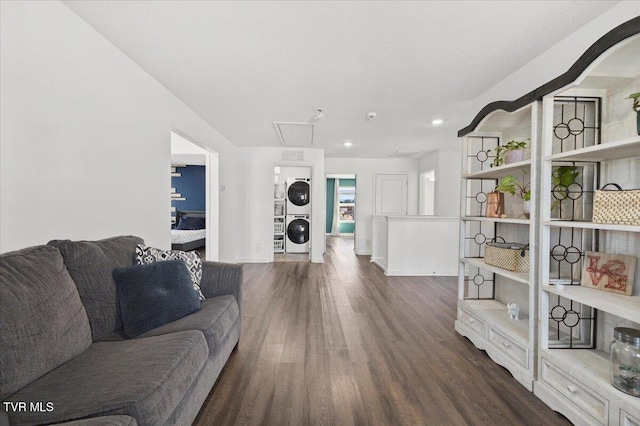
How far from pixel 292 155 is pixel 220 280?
4220mm

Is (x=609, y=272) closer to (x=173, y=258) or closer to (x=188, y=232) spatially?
(x=173, y=258)

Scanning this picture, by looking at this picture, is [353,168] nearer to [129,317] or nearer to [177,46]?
[177,46]

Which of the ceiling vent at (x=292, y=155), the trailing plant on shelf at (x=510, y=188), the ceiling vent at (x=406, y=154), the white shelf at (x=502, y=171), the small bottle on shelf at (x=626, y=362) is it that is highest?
the ceiling vent at (x=406, y=154)

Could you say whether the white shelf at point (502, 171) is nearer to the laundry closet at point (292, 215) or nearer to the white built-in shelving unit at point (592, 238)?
the white built-in shelving unit at point (592, 238)

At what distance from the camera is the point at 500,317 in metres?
2.38

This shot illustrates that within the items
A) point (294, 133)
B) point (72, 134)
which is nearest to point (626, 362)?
point (72, 134)

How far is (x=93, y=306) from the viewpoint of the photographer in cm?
160

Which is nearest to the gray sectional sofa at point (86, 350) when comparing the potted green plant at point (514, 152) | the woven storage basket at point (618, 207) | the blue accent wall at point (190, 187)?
the woven storage basket at point (618, 207)

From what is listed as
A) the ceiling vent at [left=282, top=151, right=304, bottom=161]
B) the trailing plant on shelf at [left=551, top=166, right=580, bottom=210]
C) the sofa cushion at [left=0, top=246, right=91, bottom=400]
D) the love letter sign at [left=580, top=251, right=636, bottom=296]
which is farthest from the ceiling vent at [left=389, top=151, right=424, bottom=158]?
the sofa cushion at [left=0, top=246, right=91, bottom=400]

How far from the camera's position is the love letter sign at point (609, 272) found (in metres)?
1.64

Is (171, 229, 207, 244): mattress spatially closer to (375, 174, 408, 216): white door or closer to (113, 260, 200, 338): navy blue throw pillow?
(375, 174, 408, 216): white door

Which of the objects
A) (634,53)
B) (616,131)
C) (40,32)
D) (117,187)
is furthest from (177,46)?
(616,131)

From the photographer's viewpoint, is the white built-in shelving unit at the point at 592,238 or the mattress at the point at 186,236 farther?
the mattress at the point at 186,236

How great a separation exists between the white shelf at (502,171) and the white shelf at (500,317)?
1.16m
